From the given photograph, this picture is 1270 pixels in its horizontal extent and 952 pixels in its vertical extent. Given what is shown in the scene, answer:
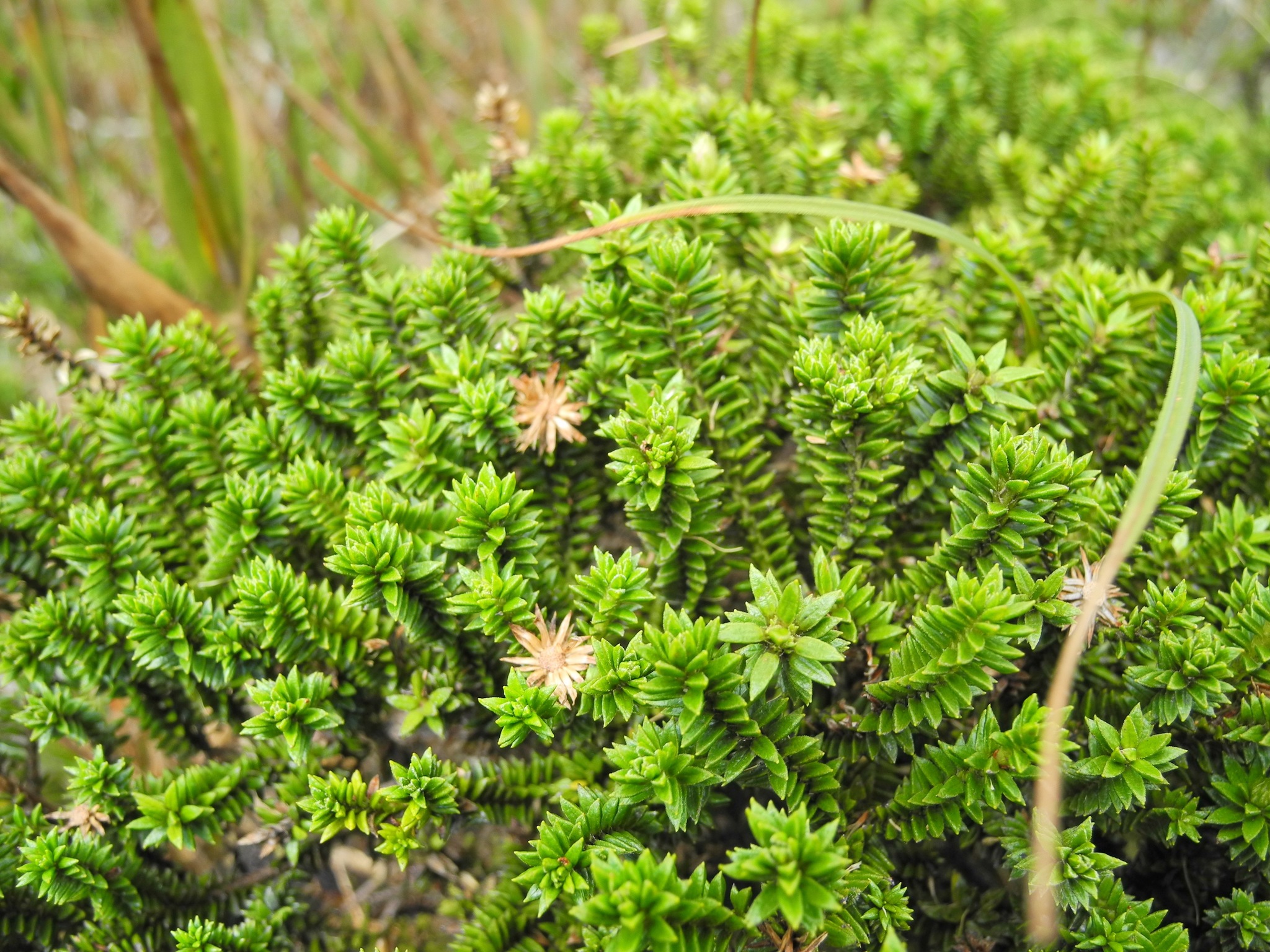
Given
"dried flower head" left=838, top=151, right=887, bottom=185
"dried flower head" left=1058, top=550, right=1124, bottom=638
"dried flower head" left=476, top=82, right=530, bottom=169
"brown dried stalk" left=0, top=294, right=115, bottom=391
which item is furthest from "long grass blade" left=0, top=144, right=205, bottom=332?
→ "dried flower head" left=1058, top=550, right=1124, bottom=638

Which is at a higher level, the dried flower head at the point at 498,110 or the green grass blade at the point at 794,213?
the dried flower head at the point at 498,110

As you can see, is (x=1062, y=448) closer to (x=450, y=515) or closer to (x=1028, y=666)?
(x=1028, y=666)

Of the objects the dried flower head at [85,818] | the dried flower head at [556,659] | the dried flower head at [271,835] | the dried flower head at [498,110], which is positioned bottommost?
the dried flower head at [271,835]

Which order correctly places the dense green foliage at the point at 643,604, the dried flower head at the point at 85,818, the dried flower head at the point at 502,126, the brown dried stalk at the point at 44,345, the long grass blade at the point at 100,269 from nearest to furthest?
the dense green foliage at the point at 643,604
the dried flower head at the point at 85,818
the brown dried stalk at the point at 44,345
the dried flower head at the point at 502,126
the long grass blade at the point at 100,269

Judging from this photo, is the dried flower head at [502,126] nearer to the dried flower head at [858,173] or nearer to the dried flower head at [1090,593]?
the dried flower head at [858,173]

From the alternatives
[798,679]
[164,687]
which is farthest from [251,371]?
[798,679]

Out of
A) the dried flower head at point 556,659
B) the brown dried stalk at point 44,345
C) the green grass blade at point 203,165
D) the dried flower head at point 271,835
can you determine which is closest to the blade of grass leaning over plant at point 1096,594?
the dried flower head at point 556,659

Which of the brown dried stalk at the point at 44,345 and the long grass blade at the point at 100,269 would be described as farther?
the long grass blade at the point at 100,269
